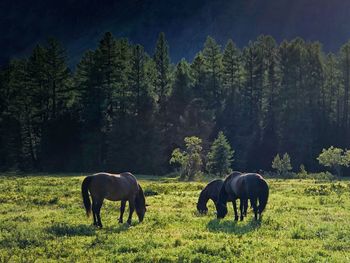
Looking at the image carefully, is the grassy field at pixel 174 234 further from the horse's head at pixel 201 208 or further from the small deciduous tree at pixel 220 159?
the small deciduous tree at pixel 220 159

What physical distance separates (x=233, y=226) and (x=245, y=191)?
96.8 inches

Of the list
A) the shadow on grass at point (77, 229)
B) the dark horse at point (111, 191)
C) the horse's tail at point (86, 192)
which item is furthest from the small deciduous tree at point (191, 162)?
the shadow on grass at point (77, 229)

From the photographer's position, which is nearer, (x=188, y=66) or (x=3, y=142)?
(x=3, y=142)

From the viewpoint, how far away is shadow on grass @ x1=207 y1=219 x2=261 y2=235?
1904cm

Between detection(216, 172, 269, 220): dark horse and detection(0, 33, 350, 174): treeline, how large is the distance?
144 feet

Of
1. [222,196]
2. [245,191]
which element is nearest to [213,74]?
[222,196]

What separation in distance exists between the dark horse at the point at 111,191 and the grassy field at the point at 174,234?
0.65 m

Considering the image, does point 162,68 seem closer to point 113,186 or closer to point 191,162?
point 191,162

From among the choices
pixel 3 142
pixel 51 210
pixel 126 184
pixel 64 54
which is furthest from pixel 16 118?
pixel 126 184

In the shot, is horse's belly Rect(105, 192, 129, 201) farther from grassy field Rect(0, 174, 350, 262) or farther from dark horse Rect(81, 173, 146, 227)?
grassy field Rect(0, 174, 350, 262)

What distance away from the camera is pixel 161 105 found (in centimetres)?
7419

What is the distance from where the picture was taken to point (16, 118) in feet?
227

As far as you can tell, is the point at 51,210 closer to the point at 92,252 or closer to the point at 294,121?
the point at 92,252

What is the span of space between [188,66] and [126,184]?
63979mm
